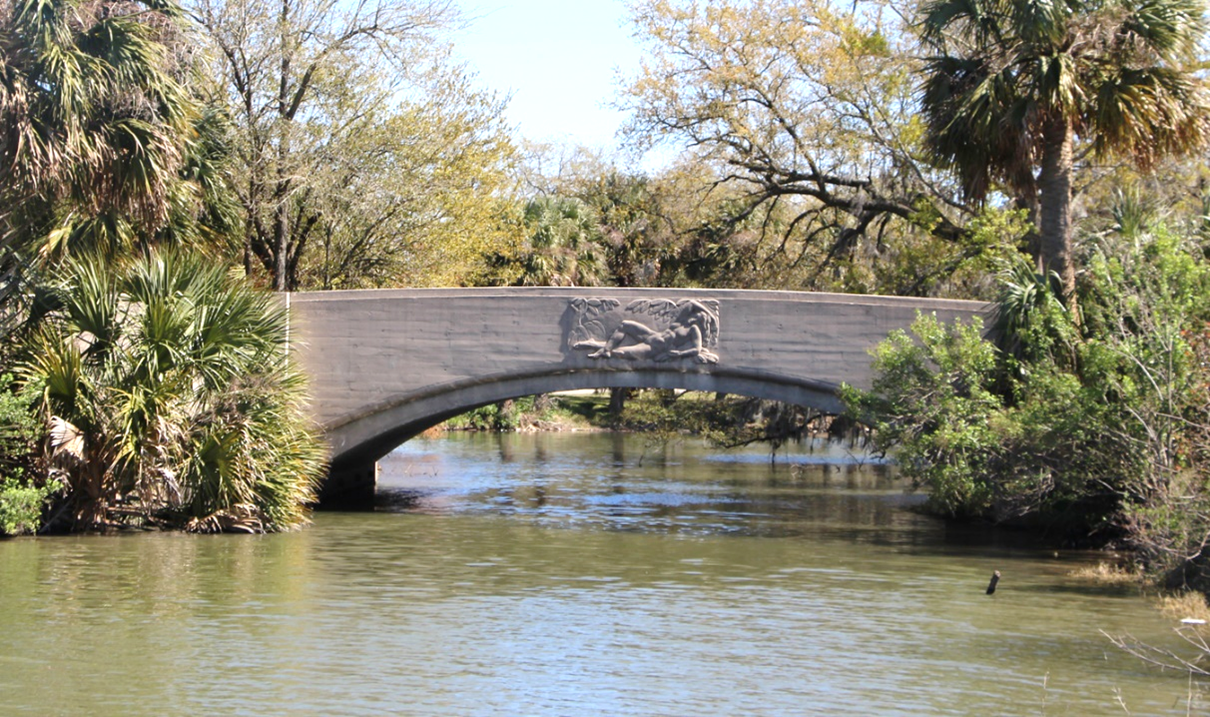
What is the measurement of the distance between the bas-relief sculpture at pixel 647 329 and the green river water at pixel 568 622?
8.83ft

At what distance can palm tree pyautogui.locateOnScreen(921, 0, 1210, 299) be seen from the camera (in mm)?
19531

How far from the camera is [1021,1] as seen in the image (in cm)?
1934

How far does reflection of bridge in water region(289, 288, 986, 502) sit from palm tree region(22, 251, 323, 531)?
341cm

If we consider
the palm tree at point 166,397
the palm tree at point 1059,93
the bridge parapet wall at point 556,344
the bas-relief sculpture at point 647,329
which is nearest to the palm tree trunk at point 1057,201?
the palm tree at point 1059,93

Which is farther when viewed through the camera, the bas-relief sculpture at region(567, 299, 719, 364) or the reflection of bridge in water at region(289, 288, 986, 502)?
the bas-relief sculpture at region(567, 299, 719, 364)

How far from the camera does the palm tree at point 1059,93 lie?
19531 mm

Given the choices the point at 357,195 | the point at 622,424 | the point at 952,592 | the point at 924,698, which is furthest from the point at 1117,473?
the point at 622,424

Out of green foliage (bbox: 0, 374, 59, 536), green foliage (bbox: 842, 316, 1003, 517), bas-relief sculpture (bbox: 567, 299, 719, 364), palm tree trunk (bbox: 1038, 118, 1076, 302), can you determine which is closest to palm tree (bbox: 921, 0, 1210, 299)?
palm tree trunk (bbox: 1038, 118, 1076, 302)

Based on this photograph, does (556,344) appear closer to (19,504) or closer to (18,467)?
(18,467)

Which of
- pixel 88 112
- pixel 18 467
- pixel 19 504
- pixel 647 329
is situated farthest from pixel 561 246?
pixel 19 504

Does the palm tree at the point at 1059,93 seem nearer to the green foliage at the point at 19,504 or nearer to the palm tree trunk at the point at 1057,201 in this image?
the palm tree trunk at the point at 1057,201

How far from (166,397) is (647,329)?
752 cm

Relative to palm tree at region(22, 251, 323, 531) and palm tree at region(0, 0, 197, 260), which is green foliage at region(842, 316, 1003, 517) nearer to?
palm tree at region(22, 251, 323, 531)

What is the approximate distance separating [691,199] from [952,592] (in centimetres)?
1673
